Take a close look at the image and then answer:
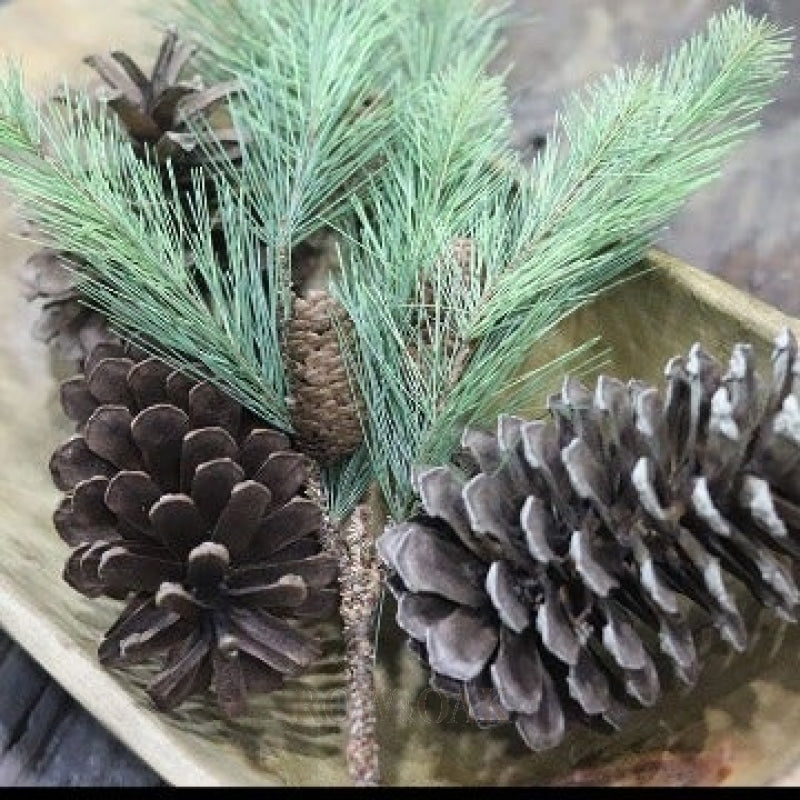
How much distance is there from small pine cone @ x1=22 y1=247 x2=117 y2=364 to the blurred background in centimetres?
6

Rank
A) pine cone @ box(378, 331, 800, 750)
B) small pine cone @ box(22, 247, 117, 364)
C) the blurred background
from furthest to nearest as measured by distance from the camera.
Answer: the blurred background
small pine cone @ box(22, 247, 117, 364)
pine cone @ box(378, 331, 800, 750)

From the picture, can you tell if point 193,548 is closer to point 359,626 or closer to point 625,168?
point 359,626

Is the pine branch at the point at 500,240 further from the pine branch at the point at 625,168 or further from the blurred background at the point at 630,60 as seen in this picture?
the blurred background at the point at 630,60

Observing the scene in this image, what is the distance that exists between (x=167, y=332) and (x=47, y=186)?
0.23 ft

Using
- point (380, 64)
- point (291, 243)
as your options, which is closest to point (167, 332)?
point (291, 243)

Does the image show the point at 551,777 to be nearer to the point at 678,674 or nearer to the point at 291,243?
the point at 678,674

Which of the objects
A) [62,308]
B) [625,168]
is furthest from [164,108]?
[625,168]

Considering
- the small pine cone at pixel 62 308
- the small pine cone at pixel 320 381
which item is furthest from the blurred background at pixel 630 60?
the small pine cone at pixel 320 381

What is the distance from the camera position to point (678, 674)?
1.33ft

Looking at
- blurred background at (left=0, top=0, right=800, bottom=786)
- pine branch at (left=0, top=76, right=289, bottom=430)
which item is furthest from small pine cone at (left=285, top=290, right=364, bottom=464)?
blurred background at (left=0, top=0, right=800, bottom=786)

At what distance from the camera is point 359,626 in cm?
47

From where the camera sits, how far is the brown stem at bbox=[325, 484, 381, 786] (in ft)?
Answer: 1.47

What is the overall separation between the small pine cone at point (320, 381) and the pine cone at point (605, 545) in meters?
0.08

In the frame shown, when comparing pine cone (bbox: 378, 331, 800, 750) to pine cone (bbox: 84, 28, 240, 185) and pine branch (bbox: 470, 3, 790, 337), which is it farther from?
pine cone (bbox: 84, 28, 240, 185)
